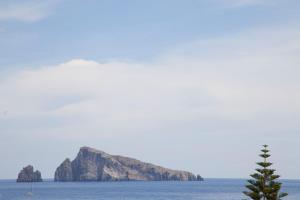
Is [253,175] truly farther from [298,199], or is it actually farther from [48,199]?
[48,199]

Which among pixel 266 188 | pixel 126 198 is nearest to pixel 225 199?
pixel 126 198

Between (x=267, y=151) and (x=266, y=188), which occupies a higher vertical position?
(x=267, y=151)

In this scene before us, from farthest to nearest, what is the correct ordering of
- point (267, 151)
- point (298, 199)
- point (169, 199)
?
point (169, 199) → point (298, 199) → point (267, 151)

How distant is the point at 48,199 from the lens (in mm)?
151500

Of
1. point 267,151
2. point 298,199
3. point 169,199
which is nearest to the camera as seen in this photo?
point 267,151

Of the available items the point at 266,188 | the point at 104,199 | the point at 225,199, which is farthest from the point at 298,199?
the point at 266,188

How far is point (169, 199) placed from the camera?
148 metres

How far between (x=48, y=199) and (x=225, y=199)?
161ft

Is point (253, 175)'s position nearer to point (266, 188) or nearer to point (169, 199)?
point (266, 188)

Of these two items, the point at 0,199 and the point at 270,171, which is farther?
the point at 0,199

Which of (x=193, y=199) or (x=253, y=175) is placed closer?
(x=253, y=175)

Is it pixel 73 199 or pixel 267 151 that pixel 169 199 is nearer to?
pixel 73 199

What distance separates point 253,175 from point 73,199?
10557 centimetres

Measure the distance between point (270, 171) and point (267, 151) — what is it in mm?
1864
